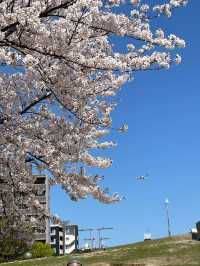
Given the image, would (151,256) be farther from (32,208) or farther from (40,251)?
(40,251)

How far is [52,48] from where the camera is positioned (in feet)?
33.9

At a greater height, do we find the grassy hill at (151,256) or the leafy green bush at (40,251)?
the leafy green bush at (40,251)

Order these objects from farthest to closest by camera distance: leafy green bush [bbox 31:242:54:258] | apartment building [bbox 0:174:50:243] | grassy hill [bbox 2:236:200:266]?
leafy green bush [bbox 31:242:54:258] → grassy hill [bbox 2:236:200:266] → apartment building [bbox 0:174:50:243]

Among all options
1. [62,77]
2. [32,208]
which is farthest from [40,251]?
[62,77]

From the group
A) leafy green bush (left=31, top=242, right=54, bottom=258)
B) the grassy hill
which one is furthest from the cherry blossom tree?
leafy green bush (left=31, top=242, right=54, bottom=258)

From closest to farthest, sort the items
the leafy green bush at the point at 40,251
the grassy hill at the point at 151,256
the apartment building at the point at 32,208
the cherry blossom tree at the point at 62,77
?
the cherry blossom tree at the point at 62,77 < the apartment building at the point at 32,208 < the grassy hill at the point at 151,256 < the leafy green bush at the point at 40,251

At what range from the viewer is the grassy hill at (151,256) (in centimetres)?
2742

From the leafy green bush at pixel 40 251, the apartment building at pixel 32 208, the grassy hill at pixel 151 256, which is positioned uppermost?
the leafy green bush at pixel 40 251

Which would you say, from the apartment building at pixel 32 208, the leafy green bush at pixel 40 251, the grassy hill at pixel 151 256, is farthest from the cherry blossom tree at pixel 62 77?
the leafy green bush at pixel 40 251

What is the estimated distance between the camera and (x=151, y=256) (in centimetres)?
2898

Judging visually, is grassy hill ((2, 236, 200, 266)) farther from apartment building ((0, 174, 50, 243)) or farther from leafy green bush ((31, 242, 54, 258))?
leafy green bush ((31, 242, 54, 258))

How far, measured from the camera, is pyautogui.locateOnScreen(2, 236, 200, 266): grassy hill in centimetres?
2742

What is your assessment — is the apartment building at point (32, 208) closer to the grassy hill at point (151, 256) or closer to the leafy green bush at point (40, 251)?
the grassy hill at point (151, 256)

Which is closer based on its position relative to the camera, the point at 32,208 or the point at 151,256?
the point at 32,208
